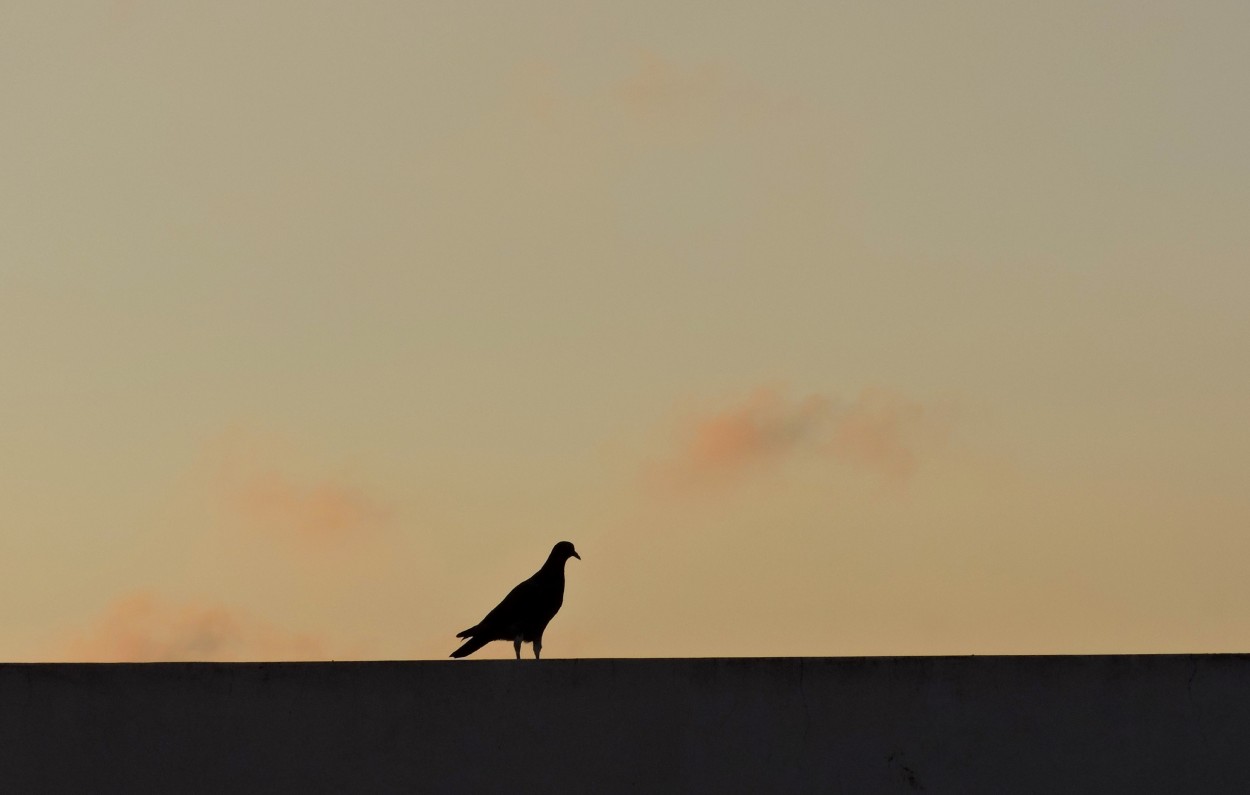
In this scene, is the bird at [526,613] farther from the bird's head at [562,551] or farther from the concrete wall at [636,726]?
the concrete wall at [636,726]

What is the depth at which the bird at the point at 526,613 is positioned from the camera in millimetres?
12492

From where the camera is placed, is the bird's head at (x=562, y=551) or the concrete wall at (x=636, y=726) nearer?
the concrete wall at (x=636, y=726)

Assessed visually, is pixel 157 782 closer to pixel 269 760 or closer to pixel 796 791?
pixel 269 760

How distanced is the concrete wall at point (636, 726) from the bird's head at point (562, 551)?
4819 millimetres

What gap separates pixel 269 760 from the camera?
7789 mm

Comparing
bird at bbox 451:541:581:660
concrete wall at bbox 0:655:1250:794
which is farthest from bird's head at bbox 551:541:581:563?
concrete wall at bbox 0:655:1250:794

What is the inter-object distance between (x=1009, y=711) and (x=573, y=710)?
6.41 ft

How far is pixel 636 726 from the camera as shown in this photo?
786 cm

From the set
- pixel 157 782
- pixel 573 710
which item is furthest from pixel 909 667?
pixel 157 782

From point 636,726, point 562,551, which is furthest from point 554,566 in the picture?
point 636,726

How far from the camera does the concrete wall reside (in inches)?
307

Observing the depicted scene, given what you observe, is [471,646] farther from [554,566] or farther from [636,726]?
[636,726]

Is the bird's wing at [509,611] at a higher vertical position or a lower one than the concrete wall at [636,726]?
higher

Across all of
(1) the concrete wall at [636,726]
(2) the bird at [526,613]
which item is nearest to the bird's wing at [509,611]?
A: (2) the bird at [526,613]
